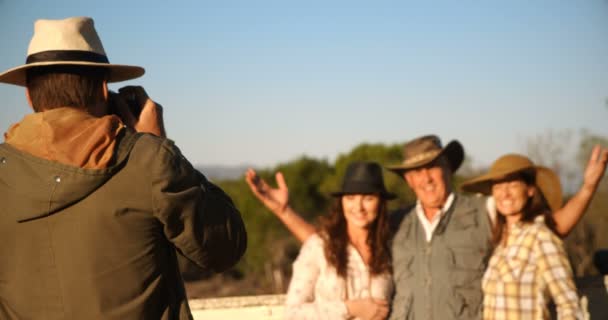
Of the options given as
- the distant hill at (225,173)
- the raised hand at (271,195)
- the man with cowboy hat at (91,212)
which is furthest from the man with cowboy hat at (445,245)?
the distant hill at (225,173)

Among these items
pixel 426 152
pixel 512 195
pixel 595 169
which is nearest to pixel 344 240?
pixel 426 152

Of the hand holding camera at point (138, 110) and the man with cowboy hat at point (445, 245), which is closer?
→ the hand holding camera at point (138, 110)

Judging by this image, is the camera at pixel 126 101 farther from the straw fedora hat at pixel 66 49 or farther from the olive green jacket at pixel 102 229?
the olive green jacket at pixel 102 229

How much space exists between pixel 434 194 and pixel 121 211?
8.08 feet

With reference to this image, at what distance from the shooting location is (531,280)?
11.9 ft

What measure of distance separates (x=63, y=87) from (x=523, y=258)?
2.48 meters

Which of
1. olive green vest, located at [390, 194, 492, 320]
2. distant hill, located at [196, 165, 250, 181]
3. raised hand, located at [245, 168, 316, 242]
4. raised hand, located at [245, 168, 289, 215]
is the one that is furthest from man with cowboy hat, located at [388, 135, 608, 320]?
distant hill, located at [196, 165, 250, 181]

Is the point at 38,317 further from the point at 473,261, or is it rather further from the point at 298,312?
the point at 473,261

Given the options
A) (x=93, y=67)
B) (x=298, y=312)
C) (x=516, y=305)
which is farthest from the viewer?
(x=298, y=312)

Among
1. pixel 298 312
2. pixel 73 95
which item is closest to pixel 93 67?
pixel 73 95

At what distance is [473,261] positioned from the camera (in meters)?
3.84

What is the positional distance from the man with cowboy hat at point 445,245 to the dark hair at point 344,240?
76 millimetres

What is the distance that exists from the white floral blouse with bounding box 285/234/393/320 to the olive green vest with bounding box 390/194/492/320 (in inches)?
4.9

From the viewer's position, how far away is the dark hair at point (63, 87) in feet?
6.64
